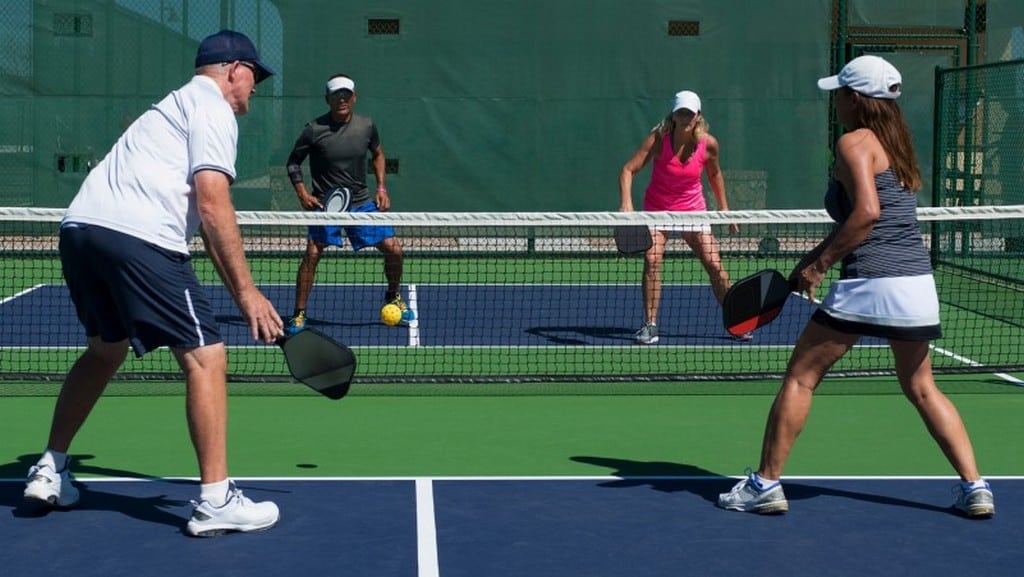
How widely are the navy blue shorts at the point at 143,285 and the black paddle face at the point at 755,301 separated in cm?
203

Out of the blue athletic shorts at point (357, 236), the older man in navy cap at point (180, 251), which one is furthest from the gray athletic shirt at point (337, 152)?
the older man in navy cap at point (180, 251)

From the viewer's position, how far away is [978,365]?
32.2ft

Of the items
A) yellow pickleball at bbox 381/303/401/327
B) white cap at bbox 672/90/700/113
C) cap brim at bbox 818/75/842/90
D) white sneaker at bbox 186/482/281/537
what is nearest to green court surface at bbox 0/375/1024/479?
white sneaker at bbox 186/482/281/537

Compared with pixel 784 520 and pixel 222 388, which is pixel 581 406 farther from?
pixel 222 388

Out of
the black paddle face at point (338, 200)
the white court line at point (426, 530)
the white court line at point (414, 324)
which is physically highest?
the black paddle face at point (338, 200)

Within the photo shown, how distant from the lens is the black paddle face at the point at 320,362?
6.06m

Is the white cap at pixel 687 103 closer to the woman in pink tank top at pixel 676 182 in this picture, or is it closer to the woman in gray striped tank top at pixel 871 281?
the woman in pink tank top at pixel 676 182

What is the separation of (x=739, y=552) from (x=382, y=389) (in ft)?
12.6

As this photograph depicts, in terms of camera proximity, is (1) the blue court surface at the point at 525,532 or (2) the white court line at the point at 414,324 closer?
(1) the blue court surface at the point at 525,532

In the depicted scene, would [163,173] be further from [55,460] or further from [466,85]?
[466,85]

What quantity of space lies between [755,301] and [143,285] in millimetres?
2339

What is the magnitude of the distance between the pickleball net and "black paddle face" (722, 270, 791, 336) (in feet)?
8.82

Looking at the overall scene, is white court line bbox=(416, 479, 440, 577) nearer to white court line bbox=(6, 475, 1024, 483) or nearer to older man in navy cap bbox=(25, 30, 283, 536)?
white court line bbox=(6, 475, 1024, 483)

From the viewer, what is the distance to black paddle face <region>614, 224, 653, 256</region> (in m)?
10.1
